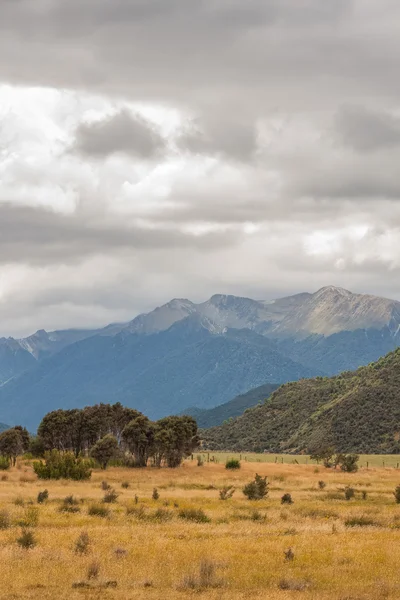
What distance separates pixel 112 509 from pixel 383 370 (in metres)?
145

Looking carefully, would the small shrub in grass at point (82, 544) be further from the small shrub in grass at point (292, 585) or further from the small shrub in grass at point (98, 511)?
the small shrub in grass at point (98, 511)

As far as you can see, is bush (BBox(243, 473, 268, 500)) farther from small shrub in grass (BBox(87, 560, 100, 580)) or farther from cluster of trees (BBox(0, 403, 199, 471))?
cluster of trees (BBox(0, 403, 199, 471))

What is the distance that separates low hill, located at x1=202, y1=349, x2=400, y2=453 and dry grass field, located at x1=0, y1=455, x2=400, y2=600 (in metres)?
94.3

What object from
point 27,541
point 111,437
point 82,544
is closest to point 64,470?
point 111,437

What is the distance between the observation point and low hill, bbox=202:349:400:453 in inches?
5719

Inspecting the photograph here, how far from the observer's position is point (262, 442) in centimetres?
17125

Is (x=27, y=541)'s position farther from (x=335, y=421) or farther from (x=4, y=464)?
(x=335, y=421)

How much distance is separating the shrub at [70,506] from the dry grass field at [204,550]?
0.43m

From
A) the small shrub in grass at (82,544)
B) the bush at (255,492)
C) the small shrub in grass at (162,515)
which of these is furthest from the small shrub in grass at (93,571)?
the bush at (255,492)

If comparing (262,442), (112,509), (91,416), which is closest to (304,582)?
(112,509)

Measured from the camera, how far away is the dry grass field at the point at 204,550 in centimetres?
2253

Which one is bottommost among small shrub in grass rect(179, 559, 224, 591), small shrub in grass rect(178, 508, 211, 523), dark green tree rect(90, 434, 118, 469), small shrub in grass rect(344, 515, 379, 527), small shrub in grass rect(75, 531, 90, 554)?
small shrub in grass rect(344, 515, 379, 527)

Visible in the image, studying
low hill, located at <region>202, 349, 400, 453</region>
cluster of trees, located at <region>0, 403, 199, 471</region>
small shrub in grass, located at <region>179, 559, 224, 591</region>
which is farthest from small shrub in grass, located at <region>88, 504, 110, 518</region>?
low hill, located at <region>202, 349, 400, 453</region>

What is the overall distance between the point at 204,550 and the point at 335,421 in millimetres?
131470
